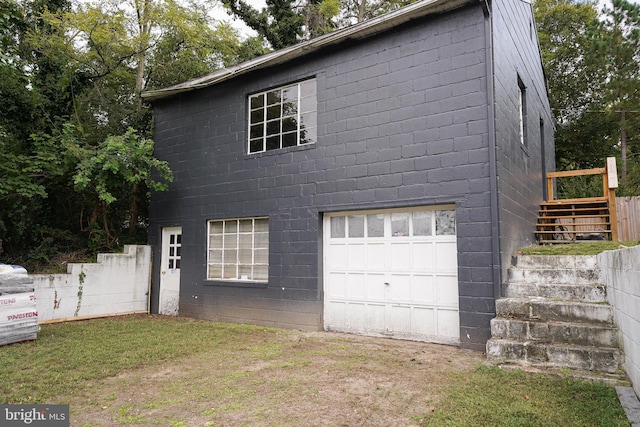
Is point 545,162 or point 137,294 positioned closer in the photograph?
point 137,294

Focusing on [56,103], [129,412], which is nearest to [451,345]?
[129,412]

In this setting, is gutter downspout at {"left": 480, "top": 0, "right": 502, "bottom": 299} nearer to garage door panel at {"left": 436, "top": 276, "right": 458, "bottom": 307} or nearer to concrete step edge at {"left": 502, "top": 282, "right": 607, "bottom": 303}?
concrete step edge at {"left": 502, "top": 282, "right": 607, "bottom": 303}

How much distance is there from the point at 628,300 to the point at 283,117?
6.23 metres

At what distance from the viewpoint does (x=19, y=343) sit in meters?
6.31

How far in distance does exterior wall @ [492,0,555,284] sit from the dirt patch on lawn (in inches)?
82.4

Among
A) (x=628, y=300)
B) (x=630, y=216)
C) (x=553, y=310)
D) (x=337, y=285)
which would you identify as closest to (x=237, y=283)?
(x=337, y=285)

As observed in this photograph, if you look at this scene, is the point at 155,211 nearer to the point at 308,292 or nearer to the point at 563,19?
the point at 308,292

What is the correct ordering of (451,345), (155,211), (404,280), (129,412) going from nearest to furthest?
(129,412) < (451,345) < (404,280) < (155,211)

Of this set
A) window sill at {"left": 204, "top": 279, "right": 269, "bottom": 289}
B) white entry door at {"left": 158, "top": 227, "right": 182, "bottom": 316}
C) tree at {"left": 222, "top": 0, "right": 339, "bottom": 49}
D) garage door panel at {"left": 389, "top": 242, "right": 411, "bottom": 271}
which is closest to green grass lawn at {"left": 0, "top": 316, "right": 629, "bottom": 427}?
window sill at {"left": 204, "top": 279, "right": 269, "bottom": 289}

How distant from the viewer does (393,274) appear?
668 cm

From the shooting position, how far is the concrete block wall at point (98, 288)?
320 inches

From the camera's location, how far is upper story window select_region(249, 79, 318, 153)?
780cm

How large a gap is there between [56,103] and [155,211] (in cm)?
354

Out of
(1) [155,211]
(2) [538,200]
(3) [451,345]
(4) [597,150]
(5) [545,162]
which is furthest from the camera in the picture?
(4) [597,150]
